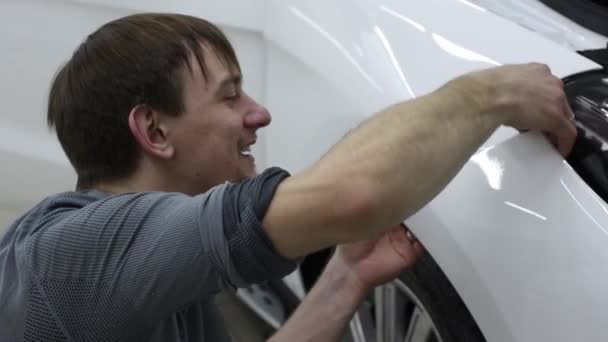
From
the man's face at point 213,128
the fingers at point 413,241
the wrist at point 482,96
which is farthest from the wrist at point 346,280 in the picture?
the wrist at point 482,96

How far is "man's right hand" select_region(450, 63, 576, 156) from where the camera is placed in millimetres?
1224

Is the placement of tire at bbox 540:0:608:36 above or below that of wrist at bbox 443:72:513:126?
below

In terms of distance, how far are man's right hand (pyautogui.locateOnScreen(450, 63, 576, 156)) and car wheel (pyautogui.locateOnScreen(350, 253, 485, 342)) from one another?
0.32 metres

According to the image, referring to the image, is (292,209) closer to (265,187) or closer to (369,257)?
(265,187)

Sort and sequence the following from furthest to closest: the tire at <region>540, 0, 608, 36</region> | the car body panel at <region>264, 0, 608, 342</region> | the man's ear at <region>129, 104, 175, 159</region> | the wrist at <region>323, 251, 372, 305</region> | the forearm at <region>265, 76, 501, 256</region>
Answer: the tire at <region>540, 0, 608, 36</region>
the wrist at <region>323, 251, 372, 305</region>
the man's ear at <region>129, 104, 175, 159</region>
the car body panel at <region>264, 0, 608, 342</region>
the forearm at <region>265, 76, 501, 256</region>

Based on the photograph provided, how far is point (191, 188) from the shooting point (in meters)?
1.53

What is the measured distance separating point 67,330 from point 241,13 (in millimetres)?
946

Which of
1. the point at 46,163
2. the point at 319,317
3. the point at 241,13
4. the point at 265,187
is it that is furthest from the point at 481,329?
the point at 46,163

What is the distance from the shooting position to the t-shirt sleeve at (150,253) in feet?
3.88

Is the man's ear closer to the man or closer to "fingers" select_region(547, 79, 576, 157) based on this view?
the man

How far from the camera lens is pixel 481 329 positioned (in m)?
1.40

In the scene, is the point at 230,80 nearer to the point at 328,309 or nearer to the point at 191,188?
the point at 191,188

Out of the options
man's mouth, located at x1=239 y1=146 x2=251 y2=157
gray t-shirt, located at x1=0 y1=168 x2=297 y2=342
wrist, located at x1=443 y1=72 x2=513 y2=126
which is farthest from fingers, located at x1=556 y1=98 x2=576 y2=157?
man's mouth, located at x1=239 y1=146 x2=251 y2=157

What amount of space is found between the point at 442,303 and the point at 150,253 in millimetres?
521
